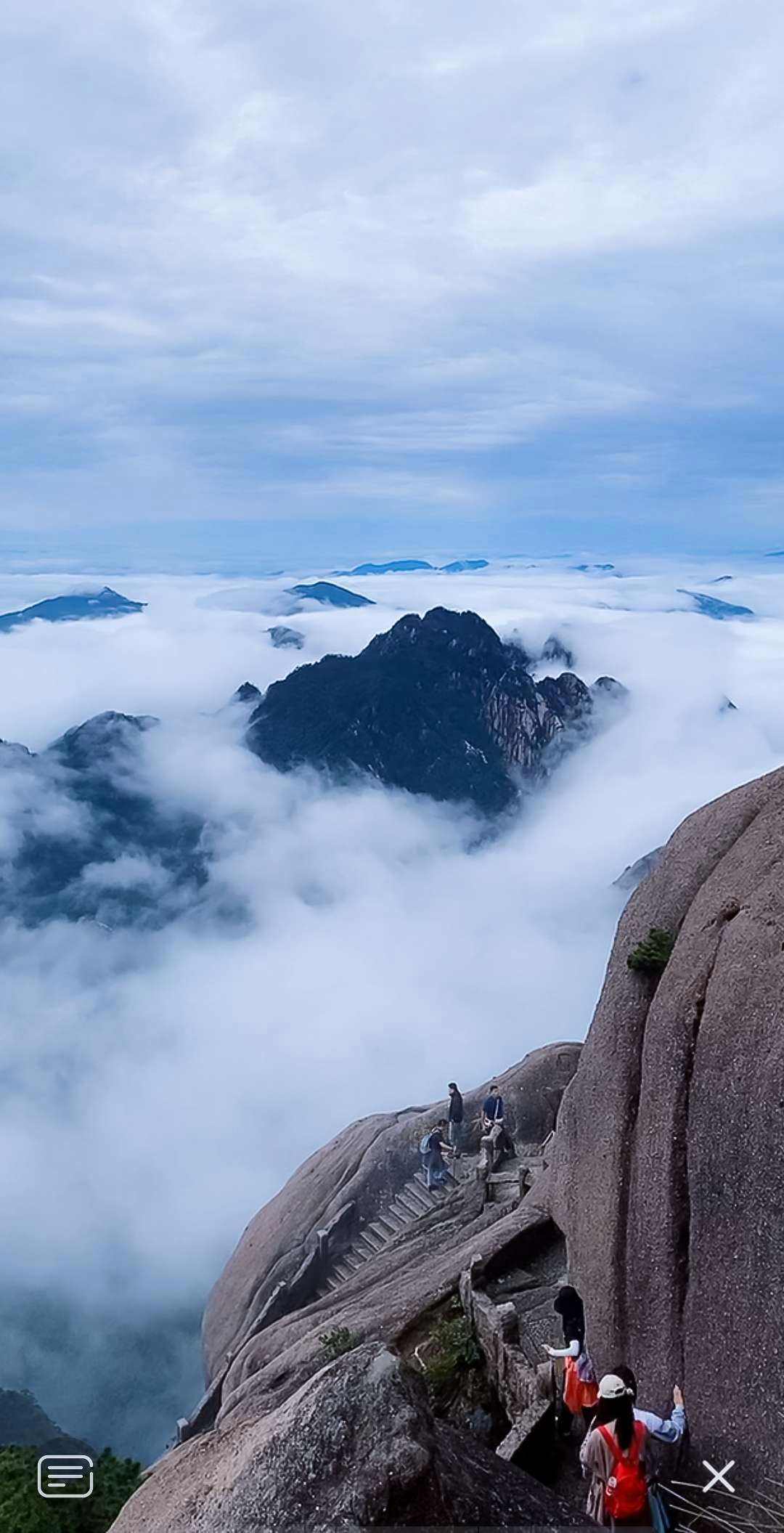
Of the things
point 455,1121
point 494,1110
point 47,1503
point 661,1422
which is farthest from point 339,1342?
point 455,1121

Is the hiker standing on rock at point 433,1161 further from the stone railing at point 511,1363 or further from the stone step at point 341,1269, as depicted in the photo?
the stone railing at point 511,1363

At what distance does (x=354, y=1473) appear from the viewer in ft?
33.9

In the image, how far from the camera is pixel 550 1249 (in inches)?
909

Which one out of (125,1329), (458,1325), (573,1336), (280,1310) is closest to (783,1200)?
(573,1336)

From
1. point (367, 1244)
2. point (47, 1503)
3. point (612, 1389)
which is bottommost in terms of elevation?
point (367, 1244)

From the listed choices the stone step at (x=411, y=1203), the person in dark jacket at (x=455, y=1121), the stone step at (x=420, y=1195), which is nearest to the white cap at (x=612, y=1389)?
the stone step at (x=420, y=1195)

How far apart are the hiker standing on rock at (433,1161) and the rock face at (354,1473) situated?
22949 millimetres

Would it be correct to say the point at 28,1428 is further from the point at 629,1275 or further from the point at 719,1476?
the point at 719,1476

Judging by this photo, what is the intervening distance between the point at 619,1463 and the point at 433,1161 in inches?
963

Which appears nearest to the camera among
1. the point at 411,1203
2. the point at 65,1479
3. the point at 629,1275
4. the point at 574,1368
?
the point at 574,1368

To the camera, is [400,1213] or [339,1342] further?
[400,1213]

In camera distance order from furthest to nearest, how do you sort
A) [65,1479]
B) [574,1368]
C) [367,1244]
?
[367,1244], [65,1479], [574,1368]

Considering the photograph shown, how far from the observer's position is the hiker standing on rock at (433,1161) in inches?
1356

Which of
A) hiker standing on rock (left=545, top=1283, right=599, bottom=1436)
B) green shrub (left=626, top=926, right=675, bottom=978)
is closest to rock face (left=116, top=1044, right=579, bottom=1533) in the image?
hiker standing on rock (left=545, top=1283, right=599, bottom=1436)
